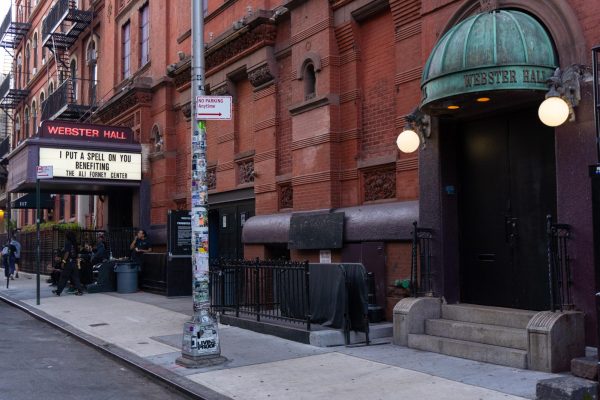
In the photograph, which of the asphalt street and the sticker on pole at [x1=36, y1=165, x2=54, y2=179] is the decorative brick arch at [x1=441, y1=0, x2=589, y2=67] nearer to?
the asphalt street

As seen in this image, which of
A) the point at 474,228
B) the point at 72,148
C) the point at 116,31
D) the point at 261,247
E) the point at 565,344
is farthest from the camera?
the point at 116,31

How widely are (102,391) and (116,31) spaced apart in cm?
1934

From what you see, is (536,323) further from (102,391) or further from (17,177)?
(17,177)

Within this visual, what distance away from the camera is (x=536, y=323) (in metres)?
7.25

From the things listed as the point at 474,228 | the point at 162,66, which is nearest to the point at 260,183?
the point at 474,228

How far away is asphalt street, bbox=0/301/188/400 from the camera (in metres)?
7.34

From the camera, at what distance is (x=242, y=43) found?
15.3 m

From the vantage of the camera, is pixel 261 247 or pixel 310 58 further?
pixel 261 247

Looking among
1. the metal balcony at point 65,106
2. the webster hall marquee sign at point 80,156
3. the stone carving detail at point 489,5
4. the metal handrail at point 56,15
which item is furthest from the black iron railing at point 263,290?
the metal handrail at point 56,15

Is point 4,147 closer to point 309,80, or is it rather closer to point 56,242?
point 56,242

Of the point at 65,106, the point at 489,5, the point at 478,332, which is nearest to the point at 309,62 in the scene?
the point at 489,5

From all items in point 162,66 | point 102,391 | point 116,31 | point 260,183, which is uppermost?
point 116,31

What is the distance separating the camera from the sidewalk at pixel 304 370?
6828 millimetres

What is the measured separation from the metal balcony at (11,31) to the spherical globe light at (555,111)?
37.1 metres
